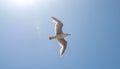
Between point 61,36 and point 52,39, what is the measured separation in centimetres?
136

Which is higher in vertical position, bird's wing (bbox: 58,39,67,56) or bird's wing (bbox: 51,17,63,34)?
bird's wing (bbox: 51,17,63,34)

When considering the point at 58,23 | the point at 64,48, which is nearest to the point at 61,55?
the point at 64,48

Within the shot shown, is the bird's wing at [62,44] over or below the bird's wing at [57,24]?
below

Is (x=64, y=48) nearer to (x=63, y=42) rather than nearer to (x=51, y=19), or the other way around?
(x=63, y=42)

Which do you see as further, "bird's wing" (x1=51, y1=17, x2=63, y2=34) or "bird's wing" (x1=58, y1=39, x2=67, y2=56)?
"bird's wing" (x1=58, y1=39, x2=67, y2=56)

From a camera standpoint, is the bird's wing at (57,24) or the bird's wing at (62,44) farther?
the bird's wing at (62,44)

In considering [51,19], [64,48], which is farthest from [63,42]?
[51,19]

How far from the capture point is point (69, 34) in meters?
43.5

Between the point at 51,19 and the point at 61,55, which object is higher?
the point at 51,19

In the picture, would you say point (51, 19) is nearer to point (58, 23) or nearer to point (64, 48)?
point (58, 23)

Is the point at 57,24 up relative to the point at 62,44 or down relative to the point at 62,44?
up

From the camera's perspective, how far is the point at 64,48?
143 ft

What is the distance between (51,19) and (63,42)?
3403 mm

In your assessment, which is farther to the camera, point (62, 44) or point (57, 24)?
point (62, 44)
